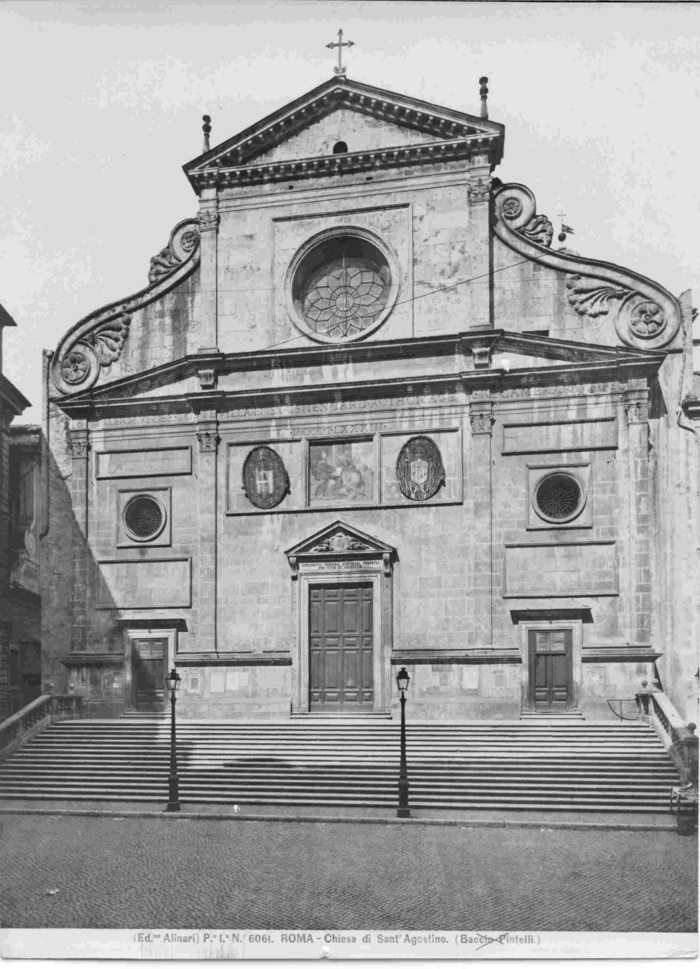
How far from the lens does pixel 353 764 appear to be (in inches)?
826

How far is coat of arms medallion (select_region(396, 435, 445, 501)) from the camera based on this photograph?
23828 mm

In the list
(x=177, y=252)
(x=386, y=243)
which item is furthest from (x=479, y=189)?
(x=177, y=252)

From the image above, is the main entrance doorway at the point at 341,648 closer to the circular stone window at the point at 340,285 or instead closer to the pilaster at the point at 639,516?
the pilaster at the point at 639,516

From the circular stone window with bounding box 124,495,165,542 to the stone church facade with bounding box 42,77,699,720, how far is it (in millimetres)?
81

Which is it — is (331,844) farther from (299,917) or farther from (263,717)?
(263,717)

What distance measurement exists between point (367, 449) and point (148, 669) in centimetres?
651

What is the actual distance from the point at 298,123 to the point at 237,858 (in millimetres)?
15563

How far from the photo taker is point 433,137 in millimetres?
24609

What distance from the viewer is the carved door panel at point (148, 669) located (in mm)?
24062

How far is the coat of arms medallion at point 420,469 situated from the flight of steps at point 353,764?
4748 mm

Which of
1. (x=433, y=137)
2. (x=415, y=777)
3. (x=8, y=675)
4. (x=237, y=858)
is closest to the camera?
(x=237, y=858)

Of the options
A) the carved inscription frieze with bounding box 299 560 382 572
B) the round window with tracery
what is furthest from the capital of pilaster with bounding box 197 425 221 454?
the carved inscription frieze with bounding box 299 560 382 572

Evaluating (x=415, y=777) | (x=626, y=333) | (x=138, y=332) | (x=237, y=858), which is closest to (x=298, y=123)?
(x=138, y=332)

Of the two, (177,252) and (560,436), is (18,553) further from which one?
(560,436)
